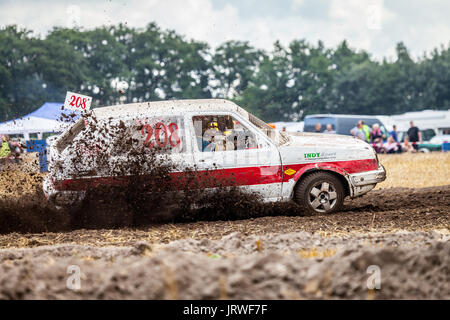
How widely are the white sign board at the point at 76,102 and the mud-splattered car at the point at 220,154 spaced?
1.12 metres

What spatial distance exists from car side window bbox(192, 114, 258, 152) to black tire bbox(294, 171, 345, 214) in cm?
95

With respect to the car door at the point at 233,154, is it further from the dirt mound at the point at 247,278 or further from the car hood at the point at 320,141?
the dirt mound at the point at 247,278

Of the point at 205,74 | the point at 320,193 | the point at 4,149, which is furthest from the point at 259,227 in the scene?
the point at 205,74

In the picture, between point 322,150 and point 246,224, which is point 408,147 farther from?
point 246,224

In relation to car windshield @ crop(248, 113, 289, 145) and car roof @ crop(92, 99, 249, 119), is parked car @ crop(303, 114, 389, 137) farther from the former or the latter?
car roof @ crop(92, 99, 249, 119)

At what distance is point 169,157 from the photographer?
28.2ft

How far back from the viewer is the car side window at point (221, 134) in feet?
28.8

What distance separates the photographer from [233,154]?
882 centimetres

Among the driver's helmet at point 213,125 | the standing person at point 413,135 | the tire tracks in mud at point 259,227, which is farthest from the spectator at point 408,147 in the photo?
the driver's helmet at point 213,125

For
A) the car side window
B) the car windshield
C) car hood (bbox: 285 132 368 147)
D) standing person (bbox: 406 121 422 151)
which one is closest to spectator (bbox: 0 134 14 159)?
the car side window
